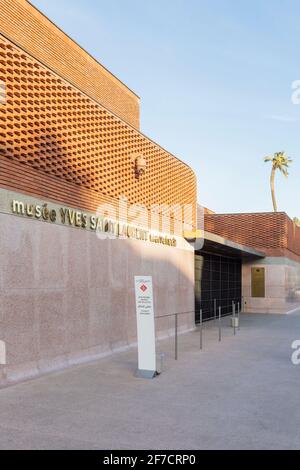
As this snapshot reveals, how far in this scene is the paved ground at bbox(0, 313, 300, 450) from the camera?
6426 millimetres

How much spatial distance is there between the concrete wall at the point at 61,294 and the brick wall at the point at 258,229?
16.3m

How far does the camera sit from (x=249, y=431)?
6824mm

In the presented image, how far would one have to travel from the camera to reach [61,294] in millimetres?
11438

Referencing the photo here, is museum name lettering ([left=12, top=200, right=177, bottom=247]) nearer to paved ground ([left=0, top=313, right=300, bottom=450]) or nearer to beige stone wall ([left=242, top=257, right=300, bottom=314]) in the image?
paved ground ([left=0, top=313, right=300, bottom=450])

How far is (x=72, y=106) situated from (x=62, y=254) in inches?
141

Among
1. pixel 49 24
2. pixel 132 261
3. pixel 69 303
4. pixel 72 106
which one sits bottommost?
pixel 69 303

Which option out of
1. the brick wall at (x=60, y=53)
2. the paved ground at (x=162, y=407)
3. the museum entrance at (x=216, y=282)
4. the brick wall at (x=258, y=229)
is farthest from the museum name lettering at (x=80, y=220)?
the brick wall at (x=258, y=229)

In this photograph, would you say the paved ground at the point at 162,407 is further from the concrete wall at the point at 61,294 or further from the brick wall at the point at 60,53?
the brick wall at the point at 60,53

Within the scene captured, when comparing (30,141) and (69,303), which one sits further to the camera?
(69,303)

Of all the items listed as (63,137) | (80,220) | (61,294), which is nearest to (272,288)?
(80,220)

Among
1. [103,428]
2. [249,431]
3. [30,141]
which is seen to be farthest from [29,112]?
[249,431]

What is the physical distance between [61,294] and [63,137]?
3.56m

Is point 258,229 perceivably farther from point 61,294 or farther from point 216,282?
point 61,294

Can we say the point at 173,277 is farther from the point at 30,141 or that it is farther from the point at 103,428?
the point at 103,428
